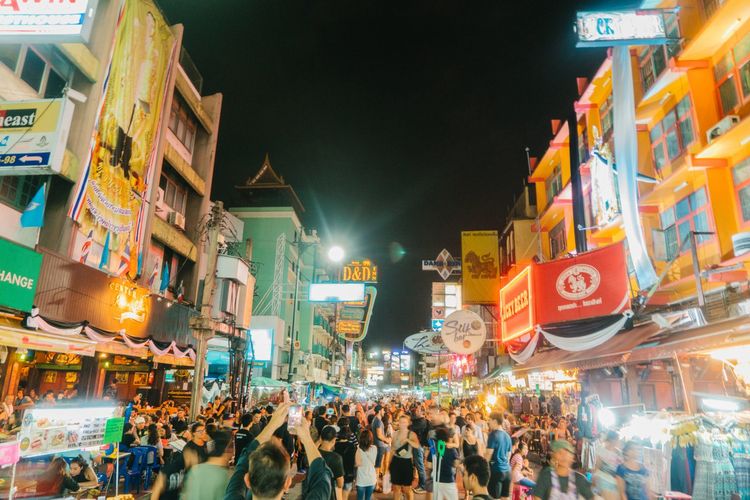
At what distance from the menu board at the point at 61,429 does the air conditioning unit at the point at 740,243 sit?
14546mm

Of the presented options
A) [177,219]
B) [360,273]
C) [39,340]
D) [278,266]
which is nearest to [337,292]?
[360,273]

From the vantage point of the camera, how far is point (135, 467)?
11.3 meters

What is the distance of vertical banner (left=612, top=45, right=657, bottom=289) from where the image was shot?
12602 mm

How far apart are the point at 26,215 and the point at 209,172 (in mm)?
13775

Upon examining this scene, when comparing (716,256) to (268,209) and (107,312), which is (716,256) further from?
(268,209)

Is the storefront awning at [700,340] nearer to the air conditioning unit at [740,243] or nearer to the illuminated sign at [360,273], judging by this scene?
the air conditioning unit at [740,243]

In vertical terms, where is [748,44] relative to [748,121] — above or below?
above

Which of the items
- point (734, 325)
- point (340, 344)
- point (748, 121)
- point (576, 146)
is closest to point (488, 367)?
point (576, 146)

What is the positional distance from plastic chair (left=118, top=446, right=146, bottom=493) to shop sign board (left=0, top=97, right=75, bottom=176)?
6860 mm

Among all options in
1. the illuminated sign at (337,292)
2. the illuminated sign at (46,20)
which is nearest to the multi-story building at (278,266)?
the illuminated sign at (337,292)

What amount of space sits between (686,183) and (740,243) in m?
3.47

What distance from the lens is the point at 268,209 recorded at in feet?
153

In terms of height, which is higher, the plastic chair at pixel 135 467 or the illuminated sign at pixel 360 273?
the illuminated sign at pixel 360 273

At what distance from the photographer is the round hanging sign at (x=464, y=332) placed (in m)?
9.77
